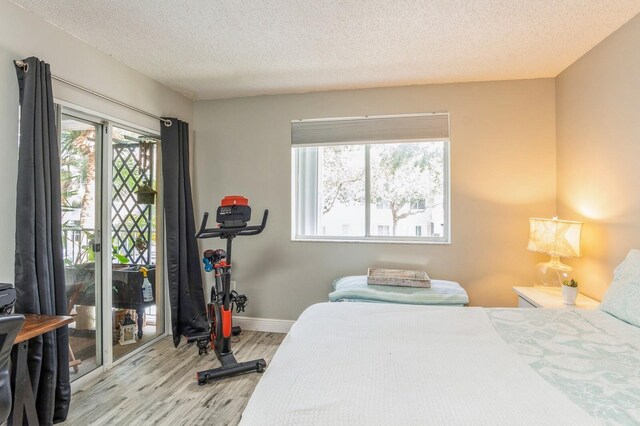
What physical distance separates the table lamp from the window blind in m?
1.09

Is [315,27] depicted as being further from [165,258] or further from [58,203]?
[165,258]

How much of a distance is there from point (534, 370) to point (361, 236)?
2.16 metres

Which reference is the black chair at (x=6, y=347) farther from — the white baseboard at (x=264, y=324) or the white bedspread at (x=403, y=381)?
the white baseboard at (x=264, y=324)

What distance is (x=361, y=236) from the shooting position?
3.18m

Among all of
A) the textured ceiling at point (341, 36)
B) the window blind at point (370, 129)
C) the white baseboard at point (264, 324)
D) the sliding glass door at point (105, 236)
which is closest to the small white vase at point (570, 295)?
the window blind at point (370, 129)

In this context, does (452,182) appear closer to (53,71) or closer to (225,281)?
(225,281)

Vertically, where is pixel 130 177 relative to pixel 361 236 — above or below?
above

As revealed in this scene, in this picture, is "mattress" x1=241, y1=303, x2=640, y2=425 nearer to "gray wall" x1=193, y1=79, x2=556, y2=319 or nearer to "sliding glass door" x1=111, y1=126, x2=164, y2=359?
"gray wall" x1=193, y1=79, x2=556, y2=319

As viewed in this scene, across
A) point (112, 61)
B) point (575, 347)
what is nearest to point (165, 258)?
point (112, 61)

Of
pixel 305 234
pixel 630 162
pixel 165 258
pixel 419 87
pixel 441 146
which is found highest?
pixel 419 87

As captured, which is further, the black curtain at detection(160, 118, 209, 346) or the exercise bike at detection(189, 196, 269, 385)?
the black curtain at detection(160, 118, 209, 346)

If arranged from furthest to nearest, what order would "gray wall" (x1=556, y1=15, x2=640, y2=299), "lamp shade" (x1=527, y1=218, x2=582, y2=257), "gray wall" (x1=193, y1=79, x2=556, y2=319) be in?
"gray wall" (x1=193, y1=79, x2=556, y2=319) → "lamp shade" (x1=527, y1=218, x2=582, y2=257) → "gray wall" (x1=556, y1=15, x2=640, y2=299)

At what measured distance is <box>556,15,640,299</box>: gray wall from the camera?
1.92 meters

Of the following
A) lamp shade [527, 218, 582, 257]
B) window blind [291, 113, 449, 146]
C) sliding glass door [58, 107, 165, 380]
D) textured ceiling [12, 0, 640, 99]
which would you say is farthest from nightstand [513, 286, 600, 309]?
sliding glass door [58, 107, 165, 380]
